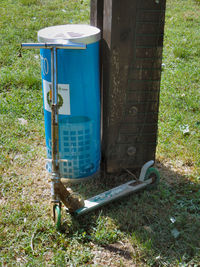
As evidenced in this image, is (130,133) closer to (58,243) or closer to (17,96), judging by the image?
(58,243)

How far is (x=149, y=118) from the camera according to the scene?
280 centimetres

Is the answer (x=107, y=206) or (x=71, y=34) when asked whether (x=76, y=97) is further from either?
(x=107, y=206)

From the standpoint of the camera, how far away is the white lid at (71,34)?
2.46 meters

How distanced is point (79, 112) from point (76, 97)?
11 centimetres

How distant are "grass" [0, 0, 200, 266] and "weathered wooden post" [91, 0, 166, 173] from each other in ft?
0.94

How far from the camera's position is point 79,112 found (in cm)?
265

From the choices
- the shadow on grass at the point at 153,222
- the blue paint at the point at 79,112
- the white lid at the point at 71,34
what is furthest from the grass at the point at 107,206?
the white lid at the point at 71,34

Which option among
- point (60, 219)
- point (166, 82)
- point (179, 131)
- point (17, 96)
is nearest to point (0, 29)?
point (17, 96)

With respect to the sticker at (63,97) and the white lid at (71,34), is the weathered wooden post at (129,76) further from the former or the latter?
the sticker at (63,97)

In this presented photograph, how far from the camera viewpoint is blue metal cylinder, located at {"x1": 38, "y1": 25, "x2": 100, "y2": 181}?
2529 millimetres

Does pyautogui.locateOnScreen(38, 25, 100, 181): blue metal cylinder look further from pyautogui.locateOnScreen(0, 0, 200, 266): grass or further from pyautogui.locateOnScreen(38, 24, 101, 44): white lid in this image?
pyautogui.locateOnScreen(0, 0, 200, 266): grass

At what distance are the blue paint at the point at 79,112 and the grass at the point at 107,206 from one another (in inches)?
7.7

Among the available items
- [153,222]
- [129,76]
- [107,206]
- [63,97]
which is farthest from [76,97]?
[153,222]

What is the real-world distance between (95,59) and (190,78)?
A: 2253 millimetres
